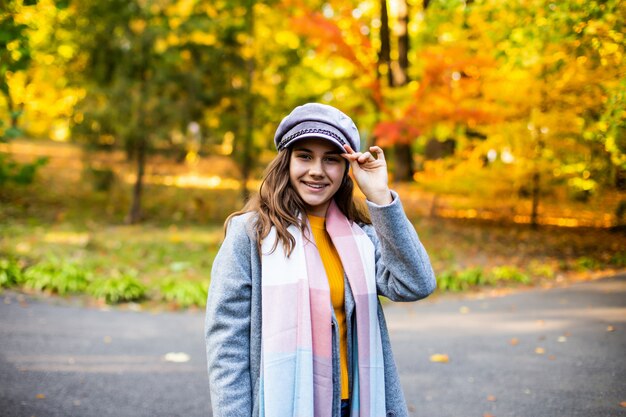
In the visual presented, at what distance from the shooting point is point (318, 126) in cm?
218

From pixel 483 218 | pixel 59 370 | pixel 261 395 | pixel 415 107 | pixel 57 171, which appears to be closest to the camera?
pixel 261 395

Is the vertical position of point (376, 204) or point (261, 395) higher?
point (376, 204)

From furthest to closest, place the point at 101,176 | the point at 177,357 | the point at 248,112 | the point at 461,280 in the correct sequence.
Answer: the point at 248,112 < the point at 101,176 < the point at 461,280 < the point at 177,357

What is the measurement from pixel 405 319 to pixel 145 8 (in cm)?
867

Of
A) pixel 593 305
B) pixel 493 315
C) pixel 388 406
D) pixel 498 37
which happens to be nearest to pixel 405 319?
pixel 493 315

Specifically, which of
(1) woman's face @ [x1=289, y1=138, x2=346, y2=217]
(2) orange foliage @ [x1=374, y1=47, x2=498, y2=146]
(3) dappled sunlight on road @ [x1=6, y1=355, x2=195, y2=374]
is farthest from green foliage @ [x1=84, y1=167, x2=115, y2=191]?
(1) woman's face @ [x1=289, y1=138, x2=346, y2=217]

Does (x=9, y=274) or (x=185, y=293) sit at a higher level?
(x=9, y=274)

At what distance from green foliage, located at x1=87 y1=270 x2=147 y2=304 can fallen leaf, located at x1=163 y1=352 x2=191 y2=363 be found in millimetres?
2211

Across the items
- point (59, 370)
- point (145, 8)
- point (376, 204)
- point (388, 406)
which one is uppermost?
point (145, 8)

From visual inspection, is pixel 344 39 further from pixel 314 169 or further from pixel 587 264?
pixel 314 169

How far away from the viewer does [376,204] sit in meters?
2.15

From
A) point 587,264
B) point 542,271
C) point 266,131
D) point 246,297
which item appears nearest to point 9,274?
point 246,297

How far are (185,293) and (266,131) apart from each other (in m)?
7.51

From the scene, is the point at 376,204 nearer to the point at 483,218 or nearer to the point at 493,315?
the point at 493,315
